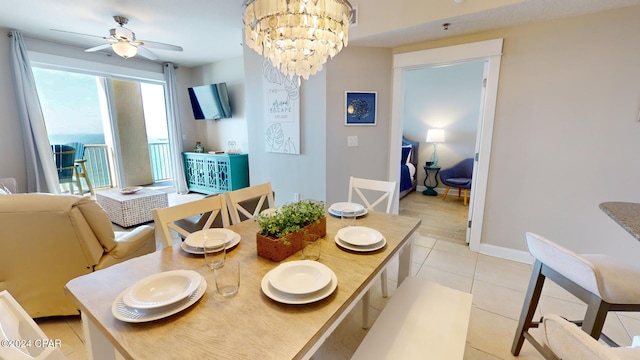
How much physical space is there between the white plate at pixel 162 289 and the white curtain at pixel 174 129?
5148mm

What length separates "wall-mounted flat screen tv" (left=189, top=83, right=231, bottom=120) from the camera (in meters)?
5.08

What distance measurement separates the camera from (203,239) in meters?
1.40

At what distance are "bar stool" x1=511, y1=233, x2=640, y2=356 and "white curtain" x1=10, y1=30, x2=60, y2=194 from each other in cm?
578

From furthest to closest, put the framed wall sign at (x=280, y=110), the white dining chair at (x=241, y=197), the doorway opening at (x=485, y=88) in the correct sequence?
the framed wall sign at (x=280, y=110)
the doorway opening at (x=485, y=88)
the white dining chair at (x=241, y=197)

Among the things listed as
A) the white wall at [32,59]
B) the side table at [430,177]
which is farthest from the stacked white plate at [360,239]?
the white wall at [32,59]

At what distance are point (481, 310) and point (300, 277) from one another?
1.67 m

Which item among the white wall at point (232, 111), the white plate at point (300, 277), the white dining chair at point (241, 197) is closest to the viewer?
the white plate at point (300, 277)

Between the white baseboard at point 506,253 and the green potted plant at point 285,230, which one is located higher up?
the green potted plant at point 285,230

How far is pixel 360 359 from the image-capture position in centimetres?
105

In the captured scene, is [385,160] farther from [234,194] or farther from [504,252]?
[234,194]

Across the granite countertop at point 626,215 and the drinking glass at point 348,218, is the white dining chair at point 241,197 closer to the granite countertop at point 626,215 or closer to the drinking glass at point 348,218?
the drinking glass at point 348,218

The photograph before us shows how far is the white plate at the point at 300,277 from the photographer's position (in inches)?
38.4

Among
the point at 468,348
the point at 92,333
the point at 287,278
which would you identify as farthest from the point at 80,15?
the point at 468,348

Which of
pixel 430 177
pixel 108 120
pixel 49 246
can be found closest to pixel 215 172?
pixel 108 120
